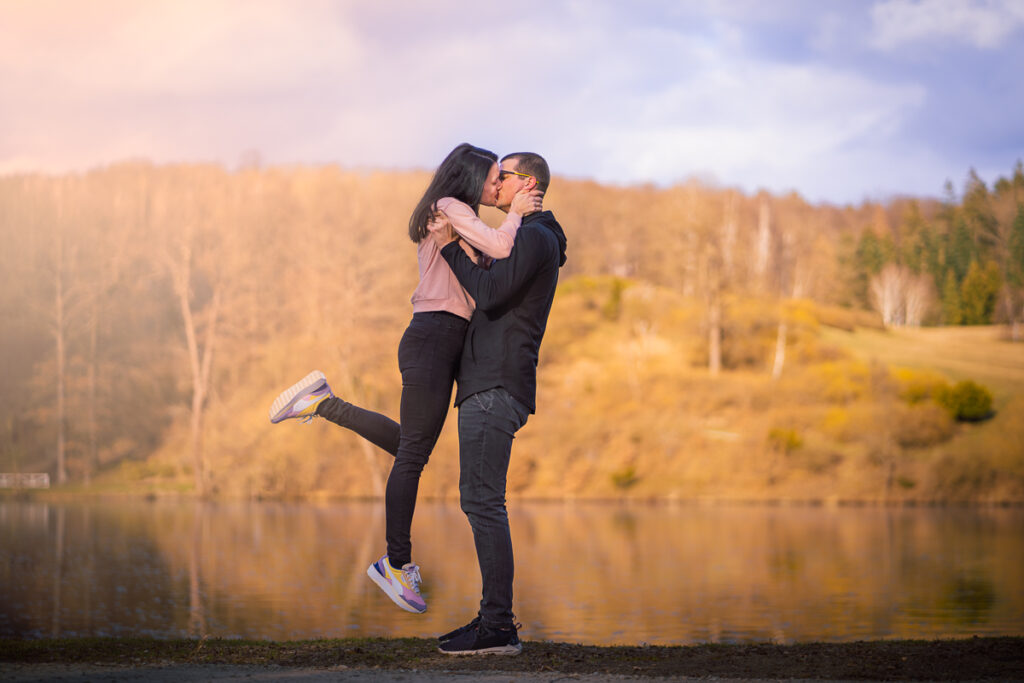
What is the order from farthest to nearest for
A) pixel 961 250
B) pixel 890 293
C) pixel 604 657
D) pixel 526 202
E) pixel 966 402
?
pixel 890 293 → pixel 961 250 → pixel 966 402 → pixel 604 657 → pixel 526 202

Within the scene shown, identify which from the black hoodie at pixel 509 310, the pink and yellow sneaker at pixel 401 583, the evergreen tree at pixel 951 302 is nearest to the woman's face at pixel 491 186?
the black hoodie at pixel 509 310

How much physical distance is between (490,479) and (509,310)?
85 cm

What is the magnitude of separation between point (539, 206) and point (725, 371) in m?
41.9

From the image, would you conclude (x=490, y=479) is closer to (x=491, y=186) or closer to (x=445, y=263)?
(x=445, y=263)

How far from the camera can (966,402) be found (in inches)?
1540

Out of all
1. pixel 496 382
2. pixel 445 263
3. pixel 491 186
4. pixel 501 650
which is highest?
pixel 491 186

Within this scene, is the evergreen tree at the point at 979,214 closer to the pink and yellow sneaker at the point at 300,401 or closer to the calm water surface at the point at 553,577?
the calm water surface at the point at 553,577

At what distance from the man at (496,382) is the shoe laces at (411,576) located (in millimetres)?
374

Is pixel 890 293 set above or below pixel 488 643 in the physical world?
above

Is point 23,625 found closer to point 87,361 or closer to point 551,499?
point 551,499

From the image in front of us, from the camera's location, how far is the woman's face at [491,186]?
208 inches

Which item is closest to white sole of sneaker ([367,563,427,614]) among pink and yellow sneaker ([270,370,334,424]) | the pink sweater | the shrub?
pink and yellow sneaker ([270,370,334,424])

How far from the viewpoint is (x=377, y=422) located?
18.3 ft

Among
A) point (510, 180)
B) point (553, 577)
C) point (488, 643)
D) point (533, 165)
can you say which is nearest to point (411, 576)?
point (488, 643)
